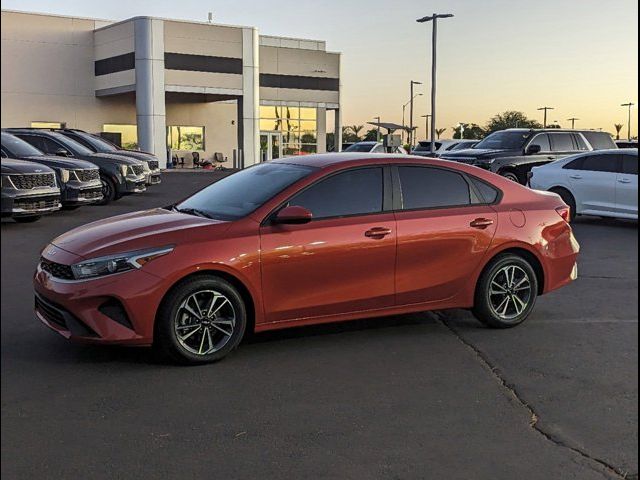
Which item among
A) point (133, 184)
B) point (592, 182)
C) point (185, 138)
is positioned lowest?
point (133, 184)

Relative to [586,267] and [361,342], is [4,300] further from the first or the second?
[586,267]

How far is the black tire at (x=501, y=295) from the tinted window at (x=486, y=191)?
1.57ft

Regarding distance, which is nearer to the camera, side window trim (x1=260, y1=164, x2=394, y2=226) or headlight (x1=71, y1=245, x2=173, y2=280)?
headlight (x1=71, y1=245, x2=173, y2=280)

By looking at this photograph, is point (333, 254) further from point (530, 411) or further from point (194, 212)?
point (530, 411)

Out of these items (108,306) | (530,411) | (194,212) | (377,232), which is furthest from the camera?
(194,212)

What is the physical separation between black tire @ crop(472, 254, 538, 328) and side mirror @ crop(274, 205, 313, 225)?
64.4 inches

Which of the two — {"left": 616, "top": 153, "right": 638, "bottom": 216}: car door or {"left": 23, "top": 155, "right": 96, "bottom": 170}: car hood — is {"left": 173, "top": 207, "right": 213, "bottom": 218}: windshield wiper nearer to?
{"left": 23, "top": 155, "right": 96, "bottom": 170}: car hood

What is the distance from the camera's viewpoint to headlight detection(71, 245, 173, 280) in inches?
174

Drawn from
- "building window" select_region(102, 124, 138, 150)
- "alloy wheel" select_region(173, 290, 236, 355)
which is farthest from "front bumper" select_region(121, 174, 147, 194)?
"building window" select_region(102, 124, 138, 150)

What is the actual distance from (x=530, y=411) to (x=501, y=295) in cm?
195

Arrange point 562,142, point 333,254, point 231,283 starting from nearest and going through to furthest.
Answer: point 231,283 < point 333,254 < point 562,142

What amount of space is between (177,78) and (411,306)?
120ft

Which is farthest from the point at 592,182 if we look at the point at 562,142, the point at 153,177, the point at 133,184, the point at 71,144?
the point at 153,177

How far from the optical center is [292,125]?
155ft
